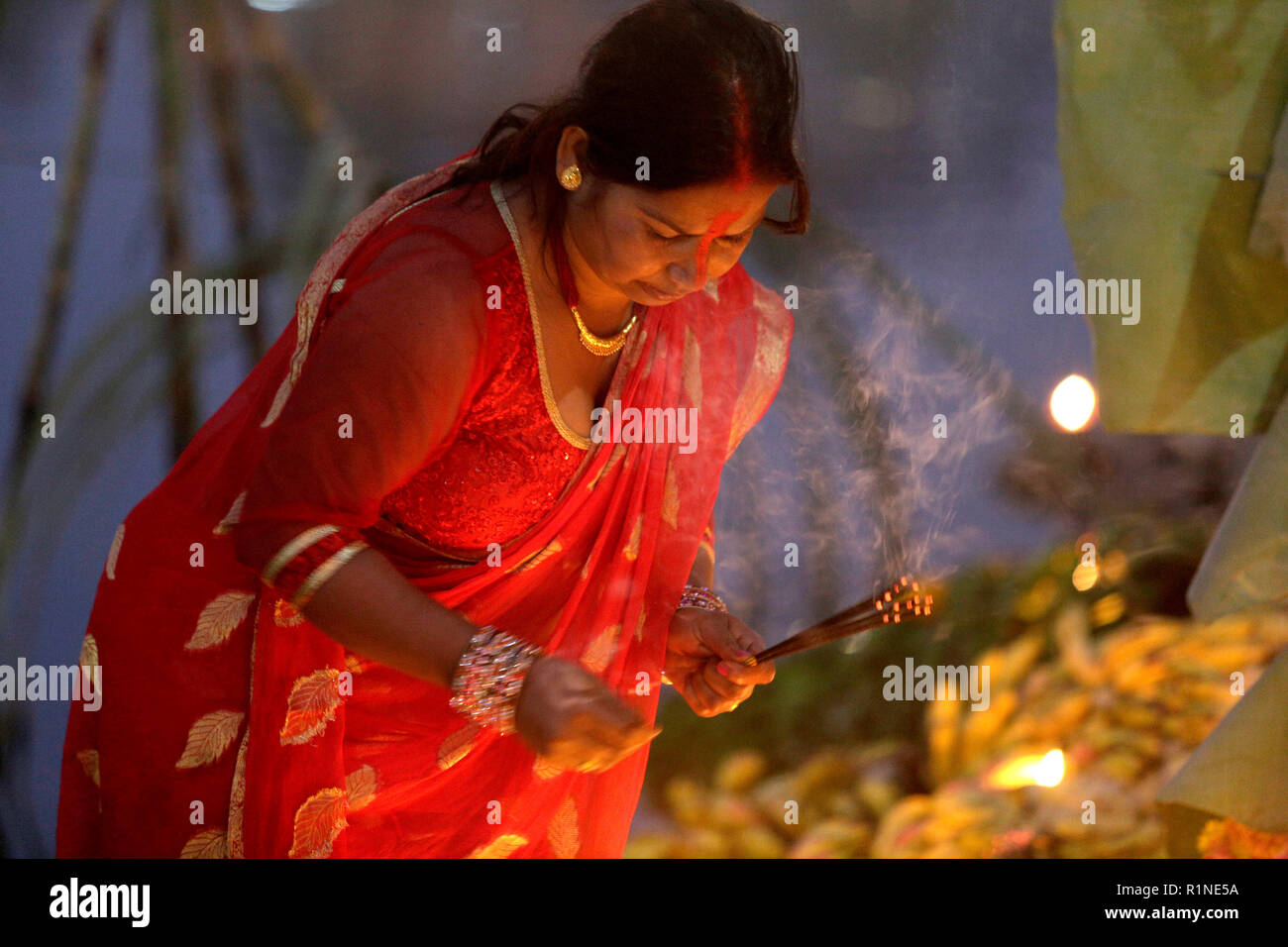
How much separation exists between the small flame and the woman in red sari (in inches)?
23.7

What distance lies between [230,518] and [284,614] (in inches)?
4.2

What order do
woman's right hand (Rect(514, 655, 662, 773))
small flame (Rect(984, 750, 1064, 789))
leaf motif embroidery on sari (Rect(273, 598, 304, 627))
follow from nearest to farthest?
woman's right hand (Rect(514, 655, 662, 773)) → leaf motif embroidery on sari (Rect(273, 598, 304, 627)) → small flame (Rect(984, 750, 1064, 789))

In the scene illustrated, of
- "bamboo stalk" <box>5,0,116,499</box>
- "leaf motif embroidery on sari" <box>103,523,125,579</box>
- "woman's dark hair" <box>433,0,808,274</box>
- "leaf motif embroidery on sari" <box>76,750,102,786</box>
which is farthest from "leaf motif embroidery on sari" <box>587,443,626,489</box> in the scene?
"bamboo stalk" <box>5,0,116,499</box>

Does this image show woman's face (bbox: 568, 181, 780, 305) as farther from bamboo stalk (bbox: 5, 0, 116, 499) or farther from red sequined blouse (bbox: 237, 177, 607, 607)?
bamboo stalk (bbox: 5, 0, 116, 499)

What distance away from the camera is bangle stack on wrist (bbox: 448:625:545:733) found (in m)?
0.98

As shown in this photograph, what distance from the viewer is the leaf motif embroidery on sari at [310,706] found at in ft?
3.56

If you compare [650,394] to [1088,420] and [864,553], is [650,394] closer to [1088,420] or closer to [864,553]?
[864,553]

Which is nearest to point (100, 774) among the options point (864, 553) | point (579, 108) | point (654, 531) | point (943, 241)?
point (654, 531)

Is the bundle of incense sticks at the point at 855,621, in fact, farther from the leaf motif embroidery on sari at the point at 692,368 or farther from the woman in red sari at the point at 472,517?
the leaf motif embroidery on sari at the point at 692,368

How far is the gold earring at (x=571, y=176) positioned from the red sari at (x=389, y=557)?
0.07 meters

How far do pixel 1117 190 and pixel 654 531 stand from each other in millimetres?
838

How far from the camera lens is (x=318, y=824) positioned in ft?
3.60

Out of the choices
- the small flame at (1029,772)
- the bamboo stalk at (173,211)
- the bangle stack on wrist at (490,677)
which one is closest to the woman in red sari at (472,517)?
the bangle stack on wrist at (490,677)

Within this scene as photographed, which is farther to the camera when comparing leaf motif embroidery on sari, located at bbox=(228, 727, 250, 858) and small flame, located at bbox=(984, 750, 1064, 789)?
small flame, located at bbox=(984, 750, 1064, 789)
